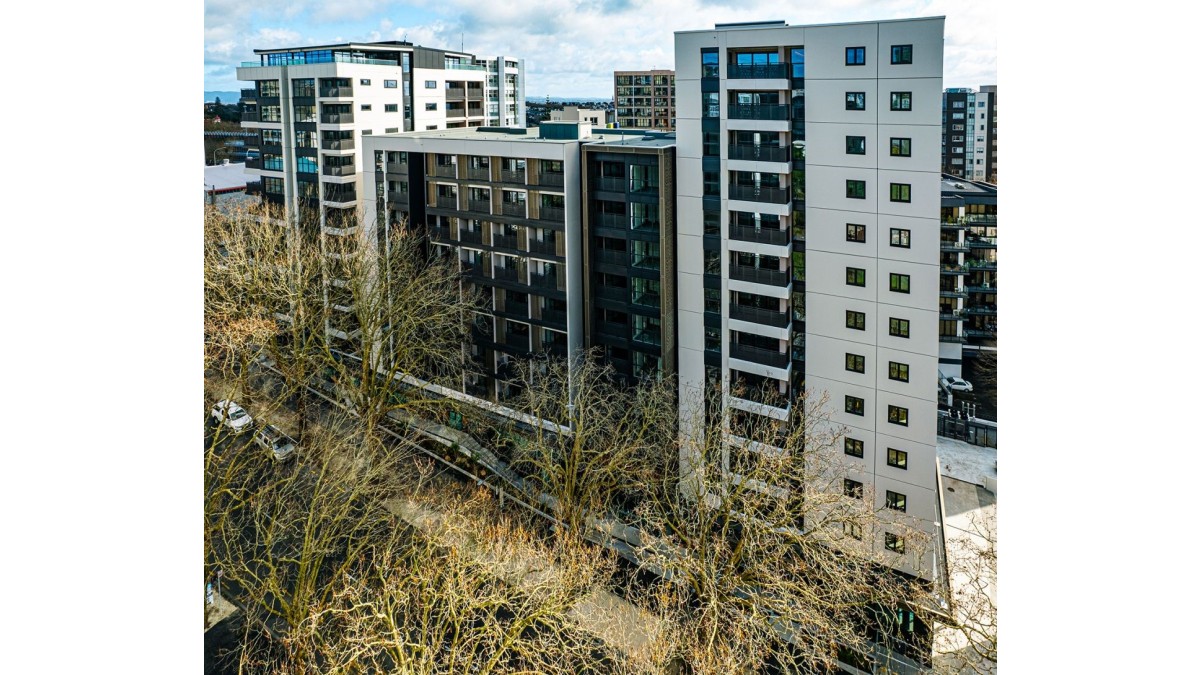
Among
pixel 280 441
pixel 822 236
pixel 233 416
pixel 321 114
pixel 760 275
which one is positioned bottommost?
pixel 280 441

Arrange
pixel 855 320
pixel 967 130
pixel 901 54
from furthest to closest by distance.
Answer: pixel 855 320 < pixel 901 54 < pixel 967 130

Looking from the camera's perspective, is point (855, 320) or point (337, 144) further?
point (337, 144)

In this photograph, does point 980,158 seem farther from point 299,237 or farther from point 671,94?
point 671,94

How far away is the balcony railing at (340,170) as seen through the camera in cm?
1084

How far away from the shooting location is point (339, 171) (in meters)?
10.9

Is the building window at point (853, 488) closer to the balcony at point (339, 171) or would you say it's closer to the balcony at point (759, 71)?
the balcony at point (759, 71)

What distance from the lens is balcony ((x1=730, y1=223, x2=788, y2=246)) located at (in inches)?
268

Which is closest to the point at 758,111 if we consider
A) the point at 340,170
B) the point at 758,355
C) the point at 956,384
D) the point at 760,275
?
the point at 760,275

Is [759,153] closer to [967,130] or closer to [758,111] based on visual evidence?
[758,111]

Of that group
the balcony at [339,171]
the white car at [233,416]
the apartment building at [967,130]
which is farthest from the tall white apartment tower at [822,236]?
the balcony at [339,171]

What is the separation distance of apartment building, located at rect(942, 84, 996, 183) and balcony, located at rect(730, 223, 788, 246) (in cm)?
142

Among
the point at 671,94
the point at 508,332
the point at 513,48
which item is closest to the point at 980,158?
the point at 513,48

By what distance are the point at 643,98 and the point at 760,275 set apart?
1797 cm
